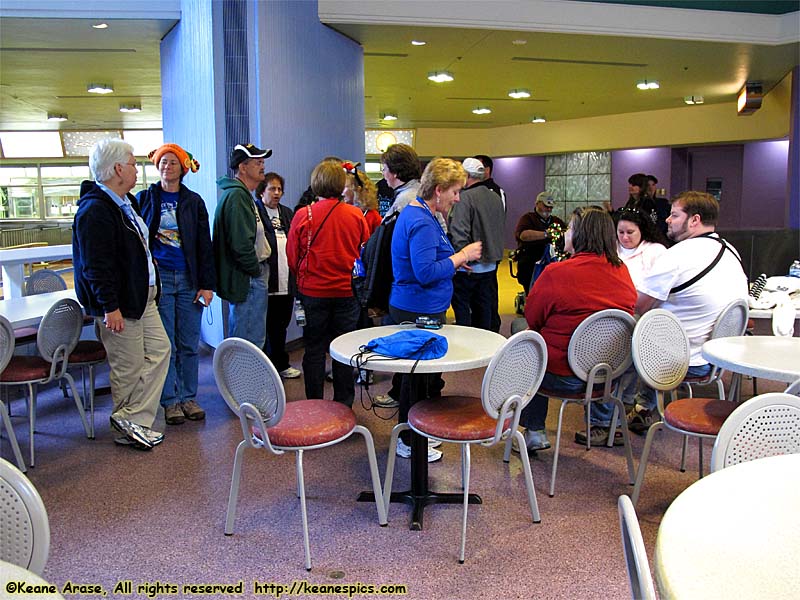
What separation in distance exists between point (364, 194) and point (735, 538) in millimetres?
4334

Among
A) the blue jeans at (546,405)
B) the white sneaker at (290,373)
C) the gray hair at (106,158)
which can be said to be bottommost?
the white sneaker at (290,373)

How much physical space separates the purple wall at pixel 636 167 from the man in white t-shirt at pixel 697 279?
11.5 meters

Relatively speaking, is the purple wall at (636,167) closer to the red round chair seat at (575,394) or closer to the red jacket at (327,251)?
the red jacket at (327,251)

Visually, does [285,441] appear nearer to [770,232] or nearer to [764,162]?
[770,232]

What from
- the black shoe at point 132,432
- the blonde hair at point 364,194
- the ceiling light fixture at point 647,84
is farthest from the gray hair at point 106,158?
the ceiling light fixture at point 647,84

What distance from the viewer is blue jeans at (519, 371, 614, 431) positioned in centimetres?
347

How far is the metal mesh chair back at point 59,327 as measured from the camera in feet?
12.4

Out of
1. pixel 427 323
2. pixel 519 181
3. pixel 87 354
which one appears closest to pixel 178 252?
pixel 87 354

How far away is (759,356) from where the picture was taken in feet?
9.77

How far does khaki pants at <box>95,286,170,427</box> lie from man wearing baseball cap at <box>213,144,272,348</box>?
0.61 m

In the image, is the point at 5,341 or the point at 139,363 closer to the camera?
the point at 5,341

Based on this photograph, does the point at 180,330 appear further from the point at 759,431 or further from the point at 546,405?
the point at 759,431

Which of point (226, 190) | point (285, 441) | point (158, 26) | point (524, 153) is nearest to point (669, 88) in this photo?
point (524, 153)

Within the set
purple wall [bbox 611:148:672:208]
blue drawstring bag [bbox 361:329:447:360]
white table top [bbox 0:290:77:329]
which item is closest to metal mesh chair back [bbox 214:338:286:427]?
blue drawstring bag [bbox 361:329:447:360]
